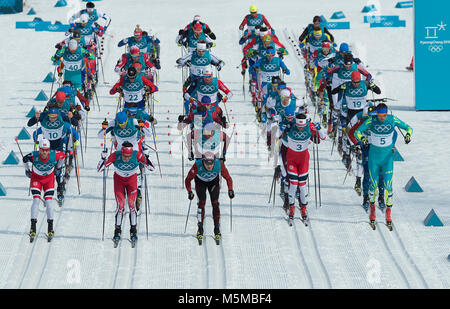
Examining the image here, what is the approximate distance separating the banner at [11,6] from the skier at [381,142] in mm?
22629

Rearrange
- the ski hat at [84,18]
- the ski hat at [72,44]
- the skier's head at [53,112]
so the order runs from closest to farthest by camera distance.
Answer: the skier's head at [53,112] → the ski hat at [72,44] → the ski hat at [84,18]

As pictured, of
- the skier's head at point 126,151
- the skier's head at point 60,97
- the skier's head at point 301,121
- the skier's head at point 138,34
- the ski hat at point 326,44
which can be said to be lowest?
the skier's head at point 126,151

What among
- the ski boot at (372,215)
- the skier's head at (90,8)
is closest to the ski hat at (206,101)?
the ski boot at (372,215)

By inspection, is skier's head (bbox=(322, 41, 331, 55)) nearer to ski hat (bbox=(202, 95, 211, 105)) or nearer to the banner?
ski hat (bbox=(202, 95, 211, 105))

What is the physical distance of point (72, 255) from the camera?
17578 mm

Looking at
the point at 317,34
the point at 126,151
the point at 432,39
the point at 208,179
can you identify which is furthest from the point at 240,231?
the point at 432,39

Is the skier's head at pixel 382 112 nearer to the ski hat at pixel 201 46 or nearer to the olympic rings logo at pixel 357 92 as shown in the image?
the olympic rings logo at pixel 357 92

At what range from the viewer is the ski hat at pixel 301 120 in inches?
713

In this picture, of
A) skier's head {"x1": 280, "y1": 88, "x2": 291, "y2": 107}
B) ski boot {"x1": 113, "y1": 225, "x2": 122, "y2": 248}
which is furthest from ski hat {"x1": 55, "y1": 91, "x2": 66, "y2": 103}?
skier's head {"x1": 280, "y1": 88, "x2": 291, "y2": 107}

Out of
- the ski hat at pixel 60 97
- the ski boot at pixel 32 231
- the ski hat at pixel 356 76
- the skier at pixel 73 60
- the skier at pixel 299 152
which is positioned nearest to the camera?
the ski boot at pixel 32 231

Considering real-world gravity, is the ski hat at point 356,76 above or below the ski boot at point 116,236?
above

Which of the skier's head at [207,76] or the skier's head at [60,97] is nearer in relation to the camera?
the skier's head at [60,97]

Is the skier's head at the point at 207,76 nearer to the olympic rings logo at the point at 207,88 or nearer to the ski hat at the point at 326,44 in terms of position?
the olympic rings logo at the point at 207,88

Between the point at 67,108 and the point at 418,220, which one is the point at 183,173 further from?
the point at 418,220
